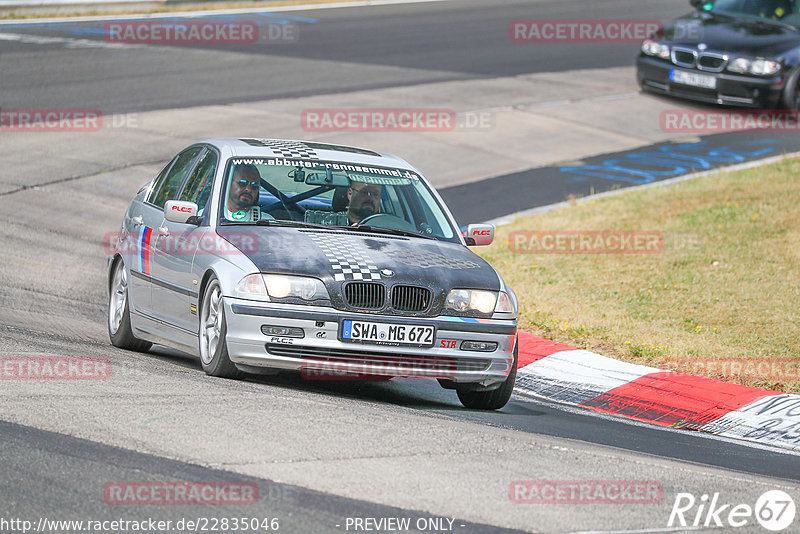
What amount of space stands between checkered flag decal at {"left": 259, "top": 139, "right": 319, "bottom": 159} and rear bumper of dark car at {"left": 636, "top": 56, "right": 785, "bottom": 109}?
13142 millimetres

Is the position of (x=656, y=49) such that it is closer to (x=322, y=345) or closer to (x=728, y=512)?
(x=322, y=345)

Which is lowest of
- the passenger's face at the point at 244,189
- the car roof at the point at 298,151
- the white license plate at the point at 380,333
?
the white license plate at the point at 380,333

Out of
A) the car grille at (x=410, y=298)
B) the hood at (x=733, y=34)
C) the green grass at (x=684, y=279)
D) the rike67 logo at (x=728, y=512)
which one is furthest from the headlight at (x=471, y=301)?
the hood at (x=733, y=34)

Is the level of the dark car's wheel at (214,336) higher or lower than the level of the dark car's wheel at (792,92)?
higher

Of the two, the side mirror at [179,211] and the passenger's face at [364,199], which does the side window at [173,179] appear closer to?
the side mirror at [179,211]

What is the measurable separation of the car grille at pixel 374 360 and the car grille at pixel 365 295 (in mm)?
278

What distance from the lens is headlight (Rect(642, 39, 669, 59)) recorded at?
21453mm

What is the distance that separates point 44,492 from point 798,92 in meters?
18.4

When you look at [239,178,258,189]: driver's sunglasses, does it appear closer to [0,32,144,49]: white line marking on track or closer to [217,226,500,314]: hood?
[217,226,500,314]: hood

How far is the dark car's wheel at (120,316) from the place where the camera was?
914 centimetres

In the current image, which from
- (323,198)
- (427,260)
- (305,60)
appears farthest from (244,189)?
(305,60)

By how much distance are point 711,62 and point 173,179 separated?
13789 millimetres

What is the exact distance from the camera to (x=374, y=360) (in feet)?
24.2

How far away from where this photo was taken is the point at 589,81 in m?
24.0
